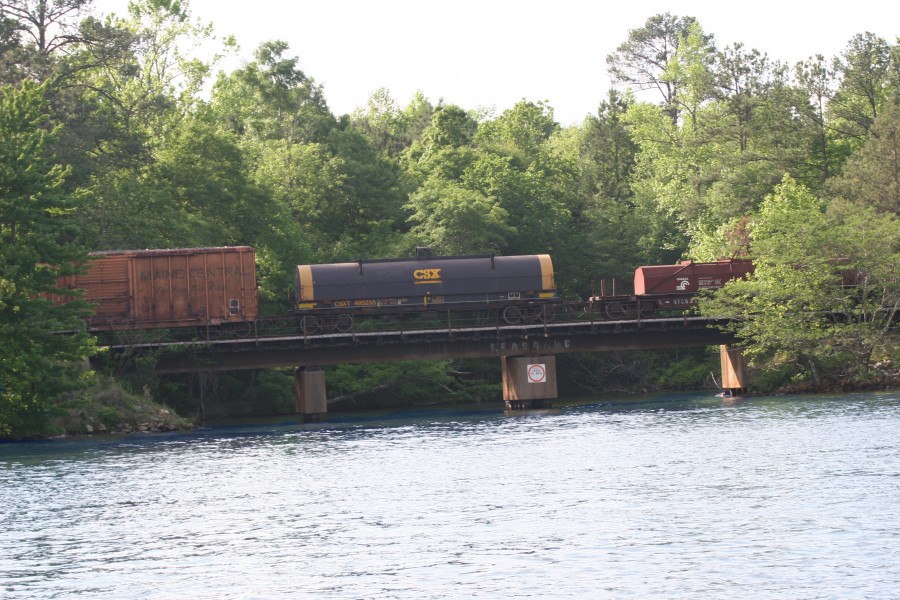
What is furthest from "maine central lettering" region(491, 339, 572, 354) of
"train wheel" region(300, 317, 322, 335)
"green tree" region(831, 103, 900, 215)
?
"green tree" region(831, 103, 900, 215)

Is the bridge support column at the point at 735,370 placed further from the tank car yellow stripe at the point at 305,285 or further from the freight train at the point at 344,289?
the tank car yellow stripe at the point at 305,285

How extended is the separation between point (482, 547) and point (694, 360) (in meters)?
53.4

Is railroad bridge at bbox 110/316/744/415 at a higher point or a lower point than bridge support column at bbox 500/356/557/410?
higher

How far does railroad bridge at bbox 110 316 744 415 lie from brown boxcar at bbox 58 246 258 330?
145cm

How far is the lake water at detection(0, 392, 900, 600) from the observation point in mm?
18750

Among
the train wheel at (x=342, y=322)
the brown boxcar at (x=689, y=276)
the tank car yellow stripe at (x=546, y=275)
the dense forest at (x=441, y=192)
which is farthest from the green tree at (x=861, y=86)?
the train wheel at (x=342, y=322)

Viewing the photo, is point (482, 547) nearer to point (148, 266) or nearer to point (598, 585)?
point (598, 585)

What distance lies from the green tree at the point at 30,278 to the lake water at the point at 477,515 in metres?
2.33

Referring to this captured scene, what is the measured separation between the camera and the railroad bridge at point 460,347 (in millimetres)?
52406

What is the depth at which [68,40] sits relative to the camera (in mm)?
64062

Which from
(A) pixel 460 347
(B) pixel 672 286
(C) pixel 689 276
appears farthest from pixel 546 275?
(C) pixel 689 276

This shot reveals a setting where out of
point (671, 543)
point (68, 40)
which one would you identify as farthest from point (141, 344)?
point (671, 543)

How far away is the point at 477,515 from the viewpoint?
2441 cm

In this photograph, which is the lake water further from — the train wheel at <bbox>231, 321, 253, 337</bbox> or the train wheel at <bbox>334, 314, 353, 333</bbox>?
the train wheel at <bbox>334, 314, 353, 333</bbox>
